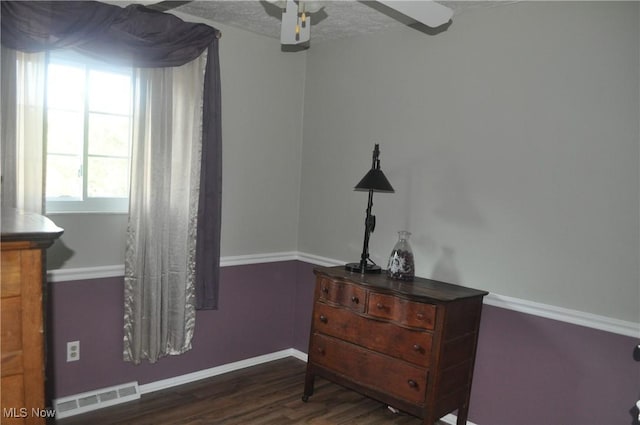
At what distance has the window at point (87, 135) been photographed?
274 centimetres

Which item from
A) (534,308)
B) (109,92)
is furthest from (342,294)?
(109,92)

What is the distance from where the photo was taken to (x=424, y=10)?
2117 millimetres

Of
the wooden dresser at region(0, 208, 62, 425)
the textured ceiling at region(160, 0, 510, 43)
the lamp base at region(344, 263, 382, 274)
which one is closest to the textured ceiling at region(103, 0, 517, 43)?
the textured ceiling at region(160, 0, 510, 43)

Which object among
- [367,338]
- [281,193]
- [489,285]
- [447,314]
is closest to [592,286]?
[489,285]

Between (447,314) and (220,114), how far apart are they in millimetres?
1889

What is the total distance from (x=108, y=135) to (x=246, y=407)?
6.00 feet

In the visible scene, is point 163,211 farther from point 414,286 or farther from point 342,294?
point 414,286

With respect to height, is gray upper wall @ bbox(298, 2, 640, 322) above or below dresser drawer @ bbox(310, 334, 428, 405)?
above

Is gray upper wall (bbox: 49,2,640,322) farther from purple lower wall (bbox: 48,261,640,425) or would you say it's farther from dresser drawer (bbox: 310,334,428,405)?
dresser drawer (bbox: 310,334,428,405)

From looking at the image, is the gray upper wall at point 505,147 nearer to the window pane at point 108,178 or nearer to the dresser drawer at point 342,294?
the dresser drawer at point 342,294

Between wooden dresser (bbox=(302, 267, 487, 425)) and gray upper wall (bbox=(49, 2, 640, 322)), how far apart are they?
1.18 feet

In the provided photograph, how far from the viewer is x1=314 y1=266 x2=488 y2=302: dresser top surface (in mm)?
2596

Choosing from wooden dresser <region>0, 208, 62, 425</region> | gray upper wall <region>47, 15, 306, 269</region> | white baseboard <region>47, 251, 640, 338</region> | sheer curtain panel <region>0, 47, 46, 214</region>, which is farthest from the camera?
gray upper wall <region>47, 15, 306, 269</region>

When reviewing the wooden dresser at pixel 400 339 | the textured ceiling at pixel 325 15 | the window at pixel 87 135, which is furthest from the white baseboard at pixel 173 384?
the textured ceiling at pixel 325 15
